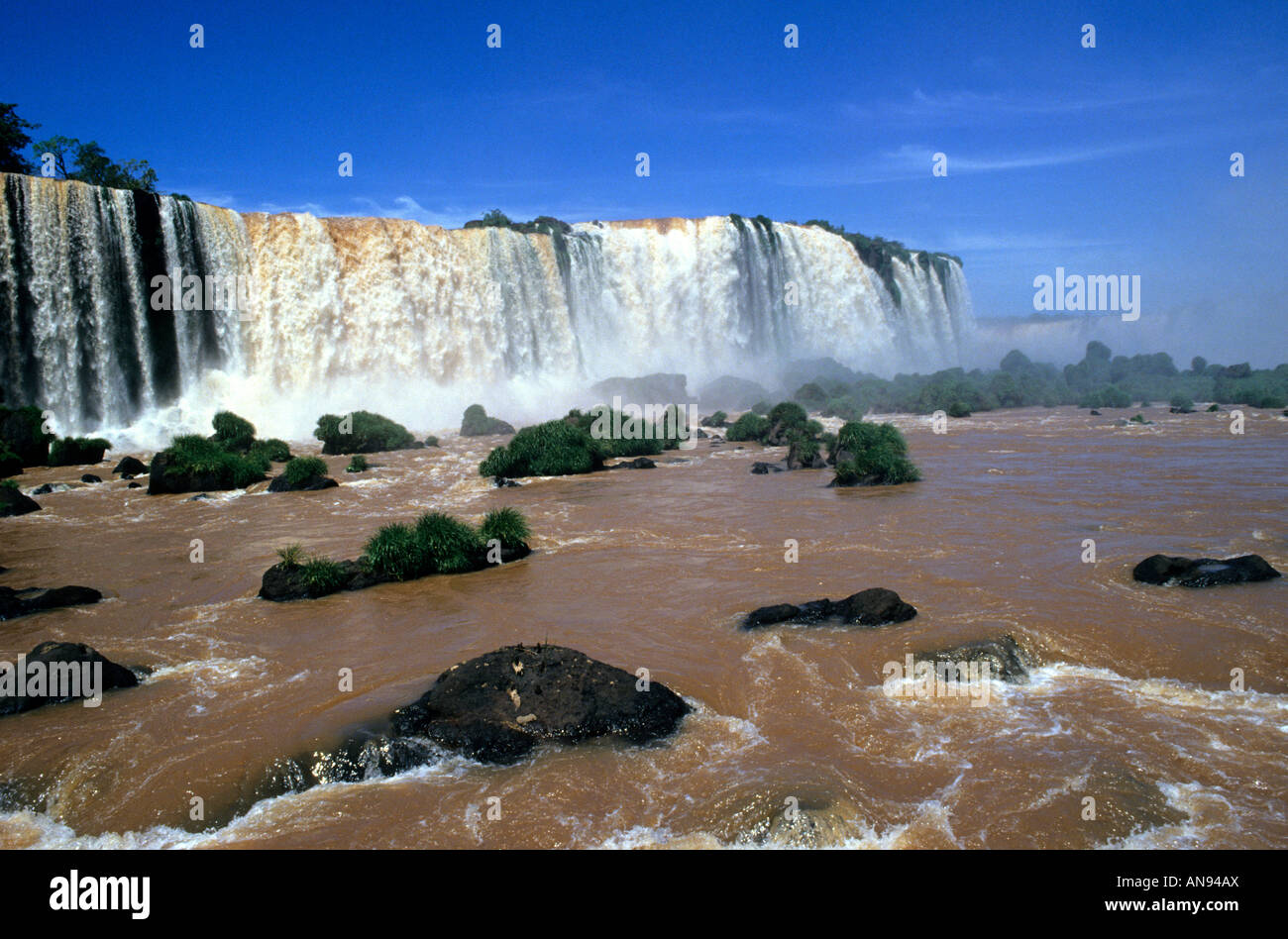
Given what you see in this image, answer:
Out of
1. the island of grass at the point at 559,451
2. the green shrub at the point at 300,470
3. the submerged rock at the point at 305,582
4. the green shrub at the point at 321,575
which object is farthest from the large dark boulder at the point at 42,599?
the island of grass at the point at 559,451

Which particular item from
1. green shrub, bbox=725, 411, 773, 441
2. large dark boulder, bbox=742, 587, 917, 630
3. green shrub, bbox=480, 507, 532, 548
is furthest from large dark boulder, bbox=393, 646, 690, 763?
green shrub, bbox=725, 411, 773, 441

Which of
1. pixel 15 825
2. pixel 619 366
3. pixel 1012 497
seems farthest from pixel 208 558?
pixel 619 366

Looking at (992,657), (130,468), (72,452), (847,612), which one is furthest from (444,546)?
(72,452)

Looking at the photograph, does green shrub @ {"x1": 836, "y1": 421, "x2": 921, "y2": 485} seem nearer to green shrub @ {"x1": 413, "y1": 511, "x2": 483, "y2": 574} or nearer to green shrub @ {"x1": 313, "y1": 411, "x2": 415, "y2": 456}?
green shrub @ {"x1": 413, "y1": 511, "x2": 483, "y2": 574}

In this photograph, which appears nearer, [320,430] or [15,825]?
[15,825]

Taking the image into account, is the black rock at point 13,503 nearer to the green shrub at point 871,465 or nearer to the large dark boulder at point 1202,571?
the green shrub at point 871,465
